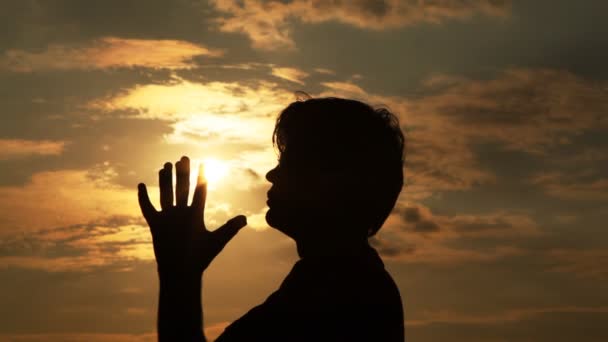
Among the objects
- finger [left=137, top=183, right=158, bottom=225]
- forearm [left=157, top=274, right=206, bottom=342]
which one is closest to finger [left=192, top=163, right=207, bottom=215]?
finger [left=137, top=183, right=158, bottom=225]

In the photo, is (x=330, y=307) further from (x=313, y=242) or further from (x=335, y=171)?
(x=335, y=171)

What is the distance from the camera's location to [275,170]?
529 centimetres

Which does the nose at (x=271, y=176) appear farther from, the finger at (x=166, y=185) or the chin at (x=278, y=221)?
the finger at (x=166, y=185)

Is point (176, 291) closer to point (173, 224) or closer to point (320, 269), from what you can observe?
point (173, 224)

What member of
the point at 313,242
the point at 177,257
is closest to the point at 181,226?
the point at 177,257

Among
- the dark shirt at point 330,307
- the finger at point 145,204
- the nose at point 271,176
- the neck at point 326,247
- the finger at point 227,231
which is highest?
the nose at point 271,176

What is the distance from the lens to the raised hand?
4.91 m

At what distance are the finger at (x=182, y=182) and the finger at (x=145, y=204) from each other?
18 cm

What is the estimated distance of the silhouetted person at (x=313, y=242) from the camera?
487cm

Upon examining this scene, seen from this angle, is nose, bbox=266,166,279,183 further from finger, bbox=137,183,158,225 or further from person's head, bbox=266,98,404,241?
finger, bbox=137,183,158,225

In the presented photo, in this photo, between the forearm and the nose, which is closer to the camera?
the forearm

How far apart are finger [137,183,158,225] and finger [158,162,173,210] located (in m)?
0.08

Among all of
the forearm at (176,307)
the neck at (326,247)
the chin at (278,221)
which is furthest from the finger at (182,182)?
the neck at (326,247)

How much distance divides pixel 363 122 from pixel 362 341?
4.83 feet
